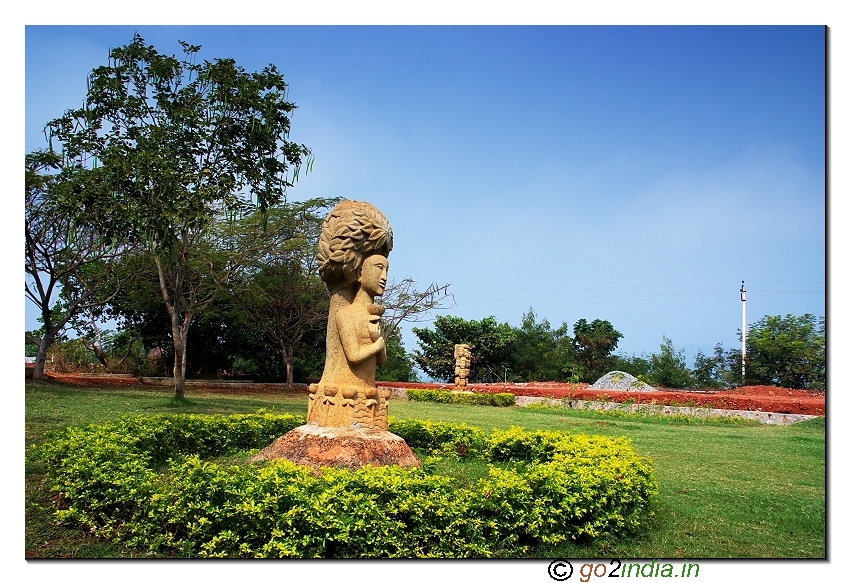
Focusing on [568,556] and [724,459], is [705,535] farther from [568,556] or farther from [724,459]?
[724,459]

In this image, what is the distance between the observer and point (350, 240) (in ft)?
20.3

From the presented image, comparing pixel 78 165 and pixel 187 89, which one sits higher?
pixel 187 89

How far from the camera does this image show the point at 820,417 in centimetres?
1487

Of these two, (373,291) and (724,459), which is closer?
(373,291)

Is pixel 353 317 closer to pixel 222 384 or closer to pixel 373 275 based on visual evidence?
pixel 373 275

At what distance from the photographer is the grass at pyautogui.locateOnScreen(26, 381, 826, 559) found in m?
4.68

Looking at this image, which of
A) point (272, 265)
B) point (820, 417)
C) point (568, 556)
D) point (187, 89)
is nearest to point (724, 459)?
point (568, 556)

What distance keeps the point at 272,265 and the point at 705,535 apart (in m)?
18.9

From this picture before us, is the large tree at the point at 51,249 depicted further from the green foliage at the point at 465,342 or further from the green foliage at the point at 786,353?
the green foliage at the point at 786,353

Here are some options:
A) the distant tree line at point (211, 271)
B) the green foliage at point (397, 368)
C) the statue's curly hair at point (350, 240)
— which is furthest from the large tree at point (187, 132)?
the green foliage at point (397, 368)

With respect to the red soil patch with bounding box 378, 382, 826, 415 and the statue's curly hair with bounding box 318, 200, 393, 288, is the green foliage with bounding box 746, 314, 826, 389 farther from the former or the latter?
the statue's curly hair with bounding box 318, 200, 393, 288

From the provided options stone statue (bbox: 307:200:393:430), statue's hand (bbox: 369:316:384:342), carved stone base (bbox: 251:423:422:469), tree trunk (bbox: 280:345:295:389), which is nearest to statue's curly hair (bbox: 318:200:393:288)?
stone statue (bbox: 307:200:393:430)

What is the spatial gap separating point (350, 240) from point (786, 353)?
22950 mm

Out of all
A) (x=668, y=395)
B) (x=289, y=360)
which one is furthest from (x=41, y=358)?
(x=668, y=395)
